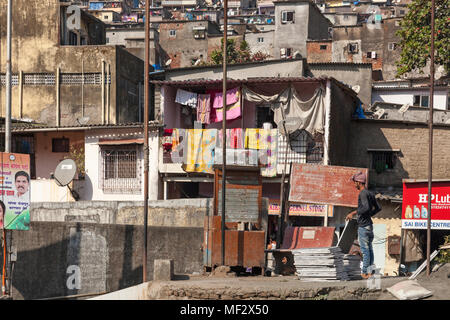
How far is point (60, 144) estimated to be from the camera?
26344 mm

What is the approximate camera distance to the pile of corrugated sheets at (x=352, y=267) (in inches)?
462

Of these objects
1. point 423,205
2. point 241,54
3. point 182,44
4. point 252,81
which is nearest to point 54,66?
point 252,81

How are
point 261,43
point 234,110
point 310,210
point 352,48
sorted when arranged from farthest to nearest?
1. point 261,43
2. point 352,48
3. point 234,110
4. point 310,210

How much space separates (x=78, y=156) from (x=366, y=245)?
15894 millimetres

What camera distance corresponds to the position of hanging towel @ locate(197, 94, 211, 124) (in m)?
24.6

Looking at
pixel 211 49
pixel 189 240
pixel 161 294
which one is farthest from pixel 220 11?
pixel 161 294

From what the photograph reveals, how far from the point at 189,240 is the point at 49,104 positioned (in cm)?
1598

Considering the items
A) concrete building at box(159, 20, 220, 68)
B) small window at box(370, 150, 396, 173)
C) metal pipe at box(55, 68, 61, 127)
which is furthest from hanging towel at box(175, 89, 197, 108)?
concrete building at box(159, 20, 220, 68)

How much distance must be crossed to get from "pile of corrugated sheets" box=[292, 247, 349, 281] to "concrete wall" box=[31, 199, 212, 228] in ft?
25.7

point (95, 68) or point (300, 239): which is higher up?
point (95, 68)

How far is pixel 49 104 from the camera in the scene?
30.8m

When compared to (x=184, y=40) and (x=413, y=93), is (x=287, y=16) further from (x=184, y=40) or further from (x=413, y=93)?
(x=413, y=93)

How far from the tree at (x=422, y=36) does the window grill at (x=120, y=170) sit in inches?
517
